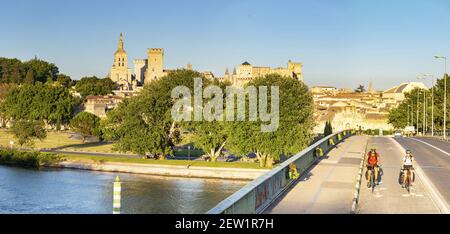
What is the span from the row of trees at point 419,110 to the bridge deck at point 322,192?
274ft

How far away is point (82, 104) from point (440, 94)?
96.8 meters

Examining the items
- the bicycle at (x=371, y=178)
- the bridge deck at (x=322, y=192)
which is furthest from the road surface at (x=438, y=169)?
the bridge deck at (x=322, y=192)

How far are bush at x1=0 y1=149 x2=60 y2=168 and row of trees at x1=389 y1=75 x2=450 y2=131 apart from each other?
67.7 meters

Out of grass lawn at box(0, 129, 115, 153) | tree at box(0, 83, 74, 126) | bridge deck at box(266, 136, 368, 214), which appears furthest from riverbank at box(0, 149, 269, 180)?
tree at box(0, 83, 74, 126)

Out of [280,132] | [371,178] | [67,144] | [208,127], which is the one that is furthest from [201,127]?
[371,178]

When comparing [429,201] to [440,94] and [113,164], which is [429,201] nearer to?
[113,164]

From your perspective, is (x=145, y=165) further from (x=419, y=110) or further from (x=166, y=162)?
(x=419, y=110)

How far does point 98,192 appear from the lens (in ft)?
160

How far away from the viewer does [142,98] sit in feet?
229

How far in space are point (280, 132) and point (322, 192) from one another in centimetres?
3770

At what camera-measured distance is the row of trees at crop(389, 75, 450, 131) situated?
11812cm

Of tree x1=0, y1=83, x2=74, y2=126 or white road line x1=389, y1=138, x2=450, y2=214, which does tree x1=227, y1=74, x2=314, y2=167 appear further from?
tree x1=0, y1=83, x2=74, y2=126

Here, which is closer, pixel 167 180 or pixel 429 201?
pixel 429 201
